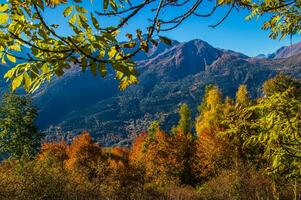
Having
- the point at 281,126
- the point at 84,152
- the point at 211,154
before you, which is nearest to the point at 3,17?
the point at 281,126

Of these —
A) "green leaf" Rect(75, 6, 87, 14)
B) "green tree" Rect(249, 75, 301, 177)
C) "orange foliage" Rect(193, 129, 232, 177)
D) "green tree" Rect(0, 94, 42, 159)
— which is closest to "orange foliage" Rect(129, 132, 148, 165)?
"orange foliage" Rect(193, 129, 232, 177)

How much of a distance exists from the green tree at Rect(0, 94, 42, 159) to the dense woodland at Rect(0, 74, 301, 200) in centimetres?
12

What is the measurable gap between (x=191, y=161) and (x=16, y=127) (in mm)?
22977

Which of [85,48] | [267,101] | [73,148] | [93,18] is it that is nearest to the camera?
[93,18]

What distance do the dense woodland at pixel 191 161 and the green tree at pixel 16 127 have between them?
0.41ft

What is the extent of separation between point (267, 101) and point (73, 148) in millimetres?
51712

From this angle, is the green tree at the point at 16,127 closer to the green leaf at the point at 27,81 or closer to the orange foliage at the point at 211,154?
the orange foliage at the point at 211,154

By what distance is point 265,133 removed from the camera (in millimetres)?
5762

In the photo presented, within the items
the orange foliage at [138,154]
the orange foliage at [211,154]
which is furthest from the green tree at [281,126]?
the orange foliage at [138,154]

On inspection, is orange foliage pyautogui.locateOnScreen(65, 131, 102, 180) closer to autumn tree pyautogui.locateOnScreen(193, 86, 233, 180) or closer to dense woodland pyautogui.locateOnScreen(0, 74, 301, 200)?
dense woodland pyautogui.locateOnScreen(0, 74, 301, 200)

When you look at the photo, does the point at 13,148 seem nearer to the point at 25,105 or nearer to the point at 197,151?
the point at 25,105

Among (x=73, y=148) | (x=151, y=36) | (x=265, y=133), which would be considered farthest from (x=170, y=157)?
(x=151, y=36)

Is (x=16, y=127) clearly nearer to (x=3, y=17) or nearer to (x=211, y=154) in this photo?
(x=211, y=154)

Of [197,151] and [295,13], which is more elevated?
[295,13]
